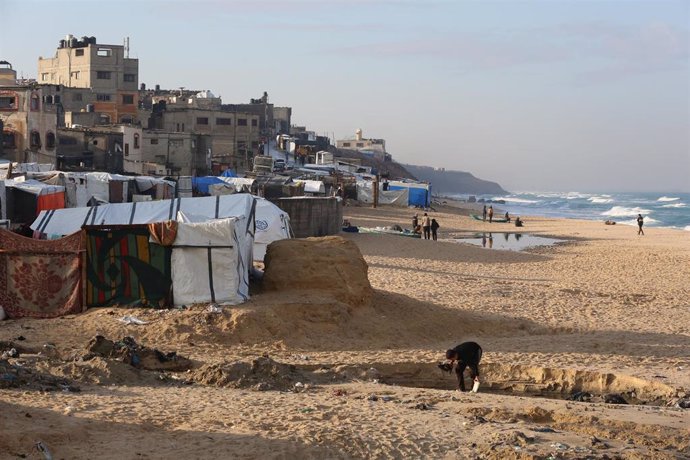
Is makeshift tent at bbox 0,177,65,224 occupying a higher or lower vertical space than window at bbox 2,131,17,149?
lower

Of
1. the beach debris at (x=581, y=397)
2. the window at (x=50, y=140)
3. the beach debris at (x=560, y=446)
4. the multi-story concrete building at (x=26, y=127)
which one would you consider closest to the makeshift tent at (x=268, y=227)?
the beach debris at (x=581, y=397)

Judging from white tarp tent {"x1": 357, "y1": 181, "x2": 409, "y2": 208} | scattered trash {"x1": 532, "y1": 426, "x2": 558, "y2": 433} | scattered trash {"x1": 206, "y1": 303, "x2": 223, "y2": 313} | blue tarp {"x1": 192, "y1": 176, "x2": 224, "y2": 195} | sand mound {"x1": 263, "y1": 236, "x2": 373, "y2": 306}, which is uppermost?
blue tarp {"x1": 192, "y1": 176, "x2": 224, "y2": 195}

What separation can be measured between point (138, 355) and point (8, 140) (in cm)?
3489

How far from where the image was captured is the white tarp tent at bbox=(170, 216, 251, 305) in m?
Answer: 17.2

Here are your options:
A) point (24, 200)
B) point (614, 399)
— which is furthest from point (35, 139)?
point (614, 399)

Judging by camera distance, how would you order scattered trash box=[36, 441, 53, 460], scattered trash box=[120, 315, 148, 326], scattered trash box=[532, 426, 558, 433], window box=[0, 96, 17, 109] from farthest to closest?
window box=[0, 96, 17, 109], scattered trash box=[120, 315, 148, 326], scattered trash box=[532, 426, 558, 433], scattered trash box=[36, 441, 53, 460]

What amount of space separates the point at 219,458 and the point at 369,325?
28.8 ft

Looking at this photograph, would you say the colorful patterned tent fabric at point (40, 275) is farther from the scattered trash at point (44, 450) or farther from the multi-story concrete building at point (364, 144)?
the multi-story concrete building at point (364, 144)

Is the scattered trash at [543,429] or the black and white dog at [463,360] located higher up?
the black and white dog at [463,360]

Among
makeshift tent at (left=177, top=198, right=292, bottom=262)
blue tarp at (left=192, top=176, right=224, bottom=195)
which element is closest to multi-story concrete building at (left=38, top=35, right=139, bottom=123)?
blue tarp at (left=192, top=176, right=224, bottom=195)

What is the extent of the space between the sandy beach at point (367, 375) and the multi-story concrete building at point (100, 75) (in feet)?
173

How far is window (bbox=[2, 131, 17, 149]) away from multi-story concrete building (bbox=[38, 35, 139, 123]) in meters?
24.8

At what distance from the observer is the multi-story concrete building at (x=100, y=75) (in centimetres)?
7462

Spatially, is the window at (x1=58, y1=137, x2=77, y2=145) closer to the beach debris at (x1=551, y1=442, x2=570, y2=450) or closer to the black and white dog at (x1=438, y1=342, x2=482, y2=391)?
the black and white dog at (x1=438, y1=342, x2=482, y2=391)
